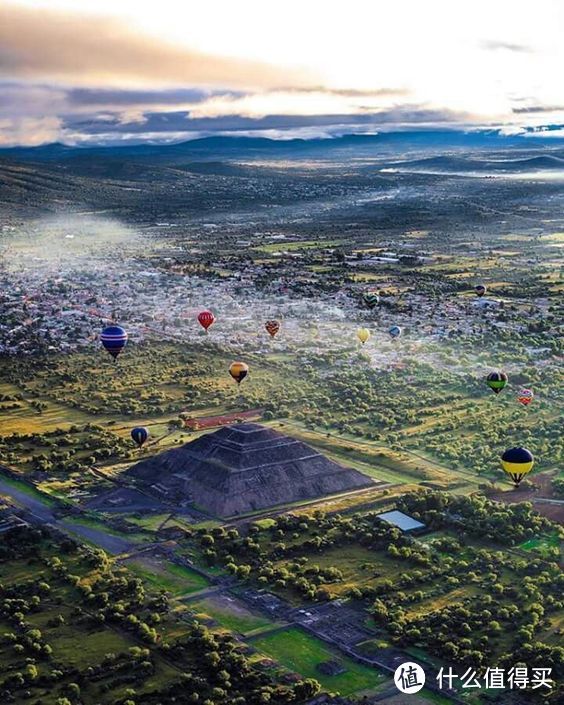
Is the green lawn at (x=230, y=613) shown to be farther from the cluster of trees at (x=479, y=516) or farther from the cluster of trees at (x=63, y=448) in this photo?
the cluster of trees at (x=63, y=448)

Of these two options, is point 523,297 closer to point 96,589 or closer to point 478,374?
point 478,374

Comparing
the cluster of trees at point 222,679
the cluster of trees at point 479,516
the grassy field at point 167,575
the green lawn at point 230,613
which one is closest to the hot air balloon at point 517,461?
the cluster of trees at point 479,516

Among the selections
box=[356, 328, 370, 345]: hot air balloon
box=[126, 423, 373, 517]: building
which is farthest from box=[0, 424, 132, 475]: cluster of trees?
box=[356, 328, 370, 345]: hot air balloon

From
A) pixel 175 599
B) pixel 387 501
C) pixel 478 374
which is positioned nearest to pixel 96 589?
pixel 175 599

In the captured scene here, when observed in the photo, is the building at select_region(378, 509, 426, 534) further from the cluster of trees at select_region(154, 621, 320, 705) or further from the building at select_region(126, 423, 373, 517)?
the cluster of trees at select_region(154, 621, 320, 705)

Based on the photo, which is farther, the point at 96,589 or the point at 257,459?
the point at 257,459

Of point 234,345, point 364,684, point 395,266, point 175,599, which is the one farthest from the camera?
point 395,266
